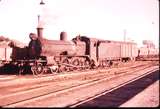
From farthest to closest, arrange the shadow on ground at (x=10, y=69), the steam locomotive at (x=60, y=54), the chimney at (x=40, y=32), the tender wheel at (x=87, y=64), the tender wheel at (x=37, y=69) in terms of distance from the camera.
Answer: the tender wheel at (x=87, y=64) → the chimney at (x=40, y=32) → the shadow on ground at (x=10, y=69) → the steam locomotive at (x=60, y=54) → the tender wheel at (x=37, y=69)

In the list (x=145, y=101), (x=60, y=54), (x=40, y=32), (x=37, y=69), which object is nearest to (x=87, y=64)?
(x=60, y=54)

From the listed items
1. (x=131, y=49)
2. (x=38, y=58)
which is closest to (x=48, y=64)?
(x=38, y=58)

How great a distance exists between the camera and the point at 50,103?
10.3 m

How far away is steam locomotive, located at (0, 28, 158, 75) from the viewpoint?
2203 centimetres

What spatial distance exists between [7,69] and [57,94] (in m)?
12.3

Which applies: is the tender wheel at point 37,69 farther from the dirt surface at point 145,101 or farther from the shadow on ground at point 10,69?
the dirt surface at point 145,101

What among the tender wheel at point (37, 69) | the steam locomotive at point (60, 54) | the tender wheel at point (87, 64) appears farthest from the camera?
the tender wheel at point (87, 64)

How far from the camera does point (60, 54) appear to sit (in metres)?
23.9

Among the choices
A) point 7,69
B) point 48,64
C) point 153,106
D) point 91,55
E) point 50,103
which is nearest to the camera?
point 153,106

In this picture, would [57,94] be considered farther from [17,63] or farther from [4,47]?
[4,47]

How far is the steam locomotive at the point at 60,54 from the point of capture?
2203cm

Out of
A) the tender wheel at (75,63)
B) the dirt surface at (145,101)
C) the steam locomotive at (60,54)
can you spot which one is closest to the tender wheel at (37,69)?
the steam locomotive at (60,54)

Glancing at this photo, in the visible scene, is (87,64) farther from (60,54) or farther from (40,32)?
(40,32)

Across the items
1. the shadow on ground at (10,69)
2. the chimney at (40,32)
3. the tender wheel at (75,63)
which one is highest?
the chimney at (40,32)
